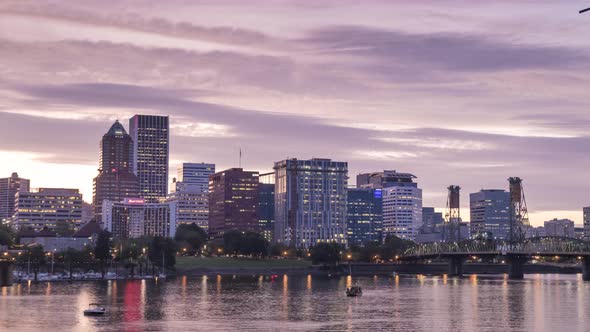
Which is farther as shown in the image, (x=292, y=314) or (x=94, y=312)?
(x=292, y=314)

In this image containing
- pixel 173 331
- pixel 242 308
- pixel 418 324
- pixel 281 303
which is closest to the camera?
pixel 173 331

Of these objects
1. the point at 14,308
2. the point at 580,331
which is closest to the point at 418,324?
the point at 580,331

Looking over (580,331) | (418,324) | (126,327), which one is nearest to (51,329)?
(126,327)

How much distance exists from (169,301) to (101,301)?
13517mm

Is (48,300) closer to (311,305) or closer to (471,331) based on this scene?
(311,305)

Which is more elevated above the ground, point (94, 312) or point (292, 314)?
point (94, 312)

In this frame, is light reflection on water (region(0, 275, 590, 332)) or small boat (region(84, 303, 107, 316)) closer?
light reflection on water (region(0, 275, 590, 332))

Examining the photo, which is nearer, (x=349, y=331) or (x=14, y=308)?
(x=349, y=331)

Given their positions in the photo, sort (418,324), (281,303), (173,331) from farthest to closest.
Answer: (281,303) → (418,324) → (173,331)

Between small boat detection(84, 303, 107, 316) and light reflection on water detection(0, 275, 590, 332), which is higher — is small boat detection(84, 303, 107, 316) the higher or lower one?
the higher one

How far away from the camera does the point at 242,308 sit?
575ft

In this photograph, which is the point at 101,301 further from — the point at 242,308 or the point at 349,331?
the point at 349,331

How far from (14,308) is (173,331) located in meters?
48.5

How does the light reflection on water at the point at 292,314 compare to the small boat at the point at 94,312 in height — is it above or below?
below
